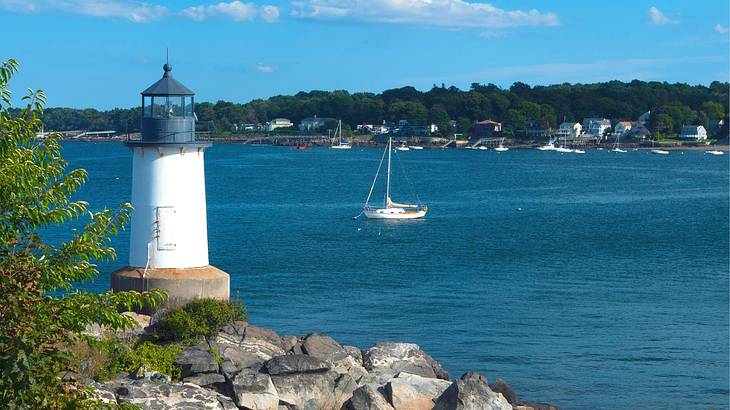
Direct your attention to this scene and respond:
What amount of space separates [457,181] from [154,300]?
8698cm

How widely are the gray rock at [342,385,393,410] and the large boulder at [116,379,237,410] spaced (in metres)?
1.56

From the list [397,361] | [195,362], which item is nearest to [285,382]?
[195,362]

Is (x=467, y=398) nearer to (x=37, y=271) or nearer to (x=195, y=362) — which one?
(x=195, y=362)

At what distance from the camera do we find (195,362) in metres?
14.8

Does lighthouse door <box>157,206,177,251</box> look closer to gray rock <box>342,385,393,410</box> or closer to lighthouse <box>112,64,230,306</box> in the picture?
lighthouse <box>112,64,230,306</box>

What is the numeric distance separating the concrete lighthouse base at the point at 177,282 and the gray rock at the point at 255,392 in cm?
298

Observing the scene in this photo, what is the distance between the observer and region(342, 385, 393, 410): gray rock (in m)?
14.3

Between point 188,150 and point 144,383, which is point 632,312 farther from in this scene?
point 144,383

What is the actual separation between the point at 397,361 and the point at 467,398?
2.35 m

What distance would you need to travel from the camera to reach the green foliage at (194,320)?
1580 cm

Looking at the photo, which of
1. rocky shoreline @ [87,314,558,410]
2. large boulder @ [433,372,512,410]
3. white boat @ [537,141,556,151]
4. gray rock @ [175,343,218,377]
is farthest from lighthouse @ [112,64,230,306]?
white boat @ [537,141,556,151]

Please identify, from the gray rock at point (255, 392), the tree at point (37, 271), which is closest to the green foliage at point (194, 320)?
the gray rock at point (255, 392)

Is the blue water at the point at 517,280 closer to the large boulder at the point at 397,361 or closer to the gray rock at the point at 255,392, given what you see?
the large boulder at the point at 397,361

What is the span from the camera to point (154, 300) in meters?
9.58
